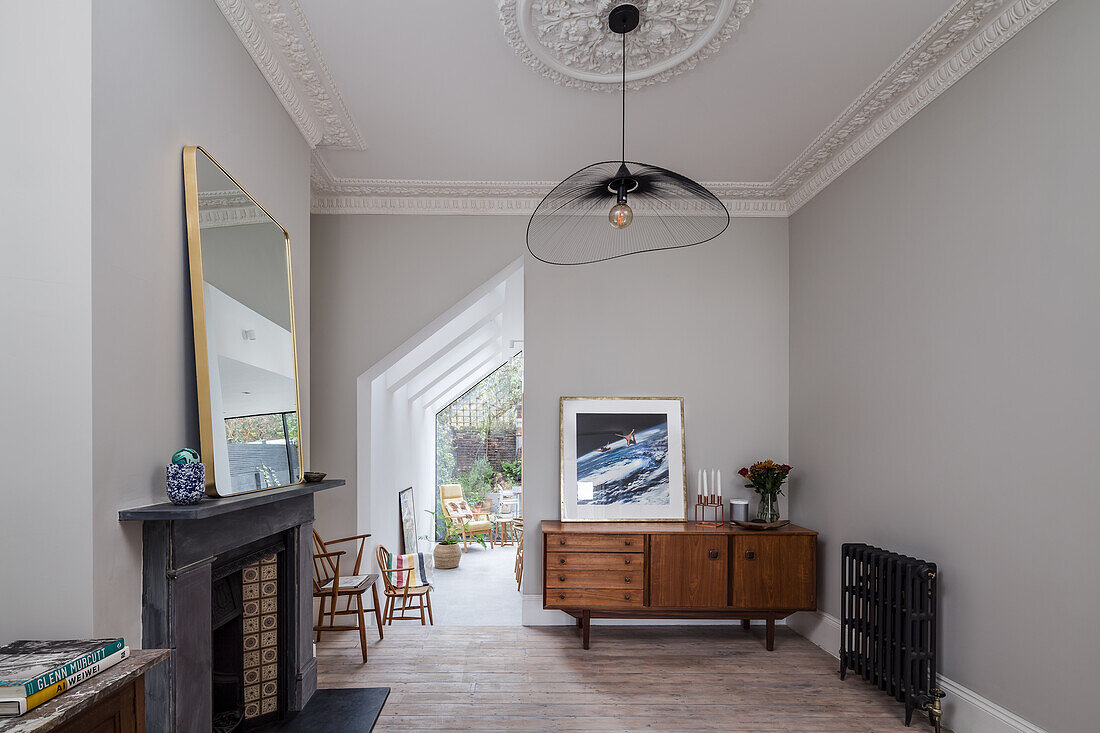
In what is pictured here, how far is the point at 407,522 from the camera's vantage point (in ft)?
23.5

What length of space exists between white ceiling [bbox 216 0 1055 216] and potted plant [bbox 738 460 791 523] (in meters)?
1.96

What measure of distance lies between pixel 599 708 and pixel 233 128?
10.6 feet

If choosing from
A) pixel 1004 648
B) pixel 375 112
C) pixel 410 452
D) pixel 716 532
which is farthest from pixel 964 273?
pixel 410 452

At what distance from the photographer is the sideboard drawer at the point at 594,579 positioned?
14.5 feet

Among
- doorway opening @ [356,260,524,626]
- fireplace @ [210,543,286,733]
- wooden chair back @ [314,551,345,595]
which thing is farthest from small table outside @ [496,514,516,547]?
fireplace @ [210,543,286,733]

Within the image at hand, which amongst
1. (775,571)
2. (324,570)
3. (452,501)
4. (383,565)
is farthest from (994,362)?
(452,501)

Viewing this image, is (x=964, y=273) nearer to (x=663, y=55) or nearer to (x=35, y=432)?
(x=663, y=55)

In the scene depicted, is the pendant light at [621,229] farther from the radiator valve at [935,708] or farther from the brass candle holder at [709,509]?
the radiator valve at [935,708]

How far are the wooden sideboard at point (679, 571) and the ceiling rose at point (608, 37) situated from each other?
2795 millimetres

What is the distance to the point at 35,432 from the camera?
1735 millimetres

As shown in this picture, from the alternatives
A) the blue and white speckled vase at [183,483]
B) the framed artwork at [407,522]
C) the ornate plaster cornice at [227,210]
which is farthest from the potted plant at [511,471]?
the blue and white speckled vase at [183,483]

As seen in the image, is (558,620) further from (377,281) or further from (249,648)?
(377,281)

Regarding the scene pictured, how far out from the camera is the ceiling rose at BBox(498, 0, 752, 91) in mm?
2760

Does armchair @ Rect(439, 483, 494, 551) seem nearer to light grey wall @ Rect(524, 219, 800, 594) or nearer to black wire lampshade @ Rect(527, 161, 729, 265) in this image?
light grey wall @ Rect(524, 219, 800, 594)
